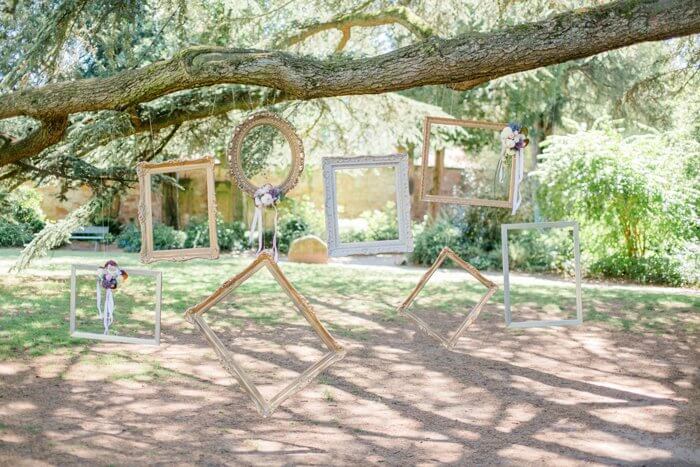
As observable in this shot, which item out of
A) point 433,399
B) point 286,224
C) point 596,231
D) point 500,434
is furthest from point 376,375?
point 286,224

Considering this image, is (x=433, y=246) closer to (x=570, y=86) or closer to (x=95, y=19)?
(x=570, y=86)

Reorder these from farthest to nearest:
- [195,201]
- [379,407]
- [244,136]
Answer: [195,201] < [379,407] < [244,136]

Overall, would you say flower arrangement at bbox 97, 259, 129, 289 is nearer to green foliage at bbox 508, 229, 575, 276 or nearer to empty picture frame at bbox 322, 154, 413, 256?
empty picture frame at bbox 322, 154, 413, 256

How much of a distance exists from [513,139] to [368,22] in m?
4.67

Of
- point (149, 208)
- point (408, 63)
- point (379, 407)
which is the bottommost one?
point (379, 407)

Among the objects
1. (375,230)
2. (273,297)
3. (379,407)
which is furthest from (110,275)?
(375,230)

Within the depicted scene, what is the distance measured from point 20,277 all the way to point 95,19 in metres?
6.38

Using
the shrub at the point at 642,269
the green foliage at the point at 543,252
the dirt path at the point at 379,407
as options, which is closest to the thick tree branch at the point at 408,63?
the dirt path at the point at 379,407

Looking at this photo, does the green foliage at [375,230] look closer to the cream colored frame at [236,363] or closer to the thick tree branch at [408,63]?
the thick tree branch at [408,63]

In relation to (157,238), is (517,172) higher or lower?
higher

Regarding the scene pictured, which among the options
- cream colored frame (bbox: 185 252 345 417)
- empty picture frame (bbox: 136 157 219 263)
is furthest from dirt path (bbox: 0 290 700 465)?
empty picture frame (bbox: 136 157 219 263)

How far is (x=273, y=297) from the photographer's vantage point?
10.8m

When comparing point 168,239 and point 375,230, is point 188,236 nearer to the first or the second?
point 168,239

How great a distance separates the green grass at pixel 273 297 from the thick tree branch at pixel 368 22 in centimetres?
361
